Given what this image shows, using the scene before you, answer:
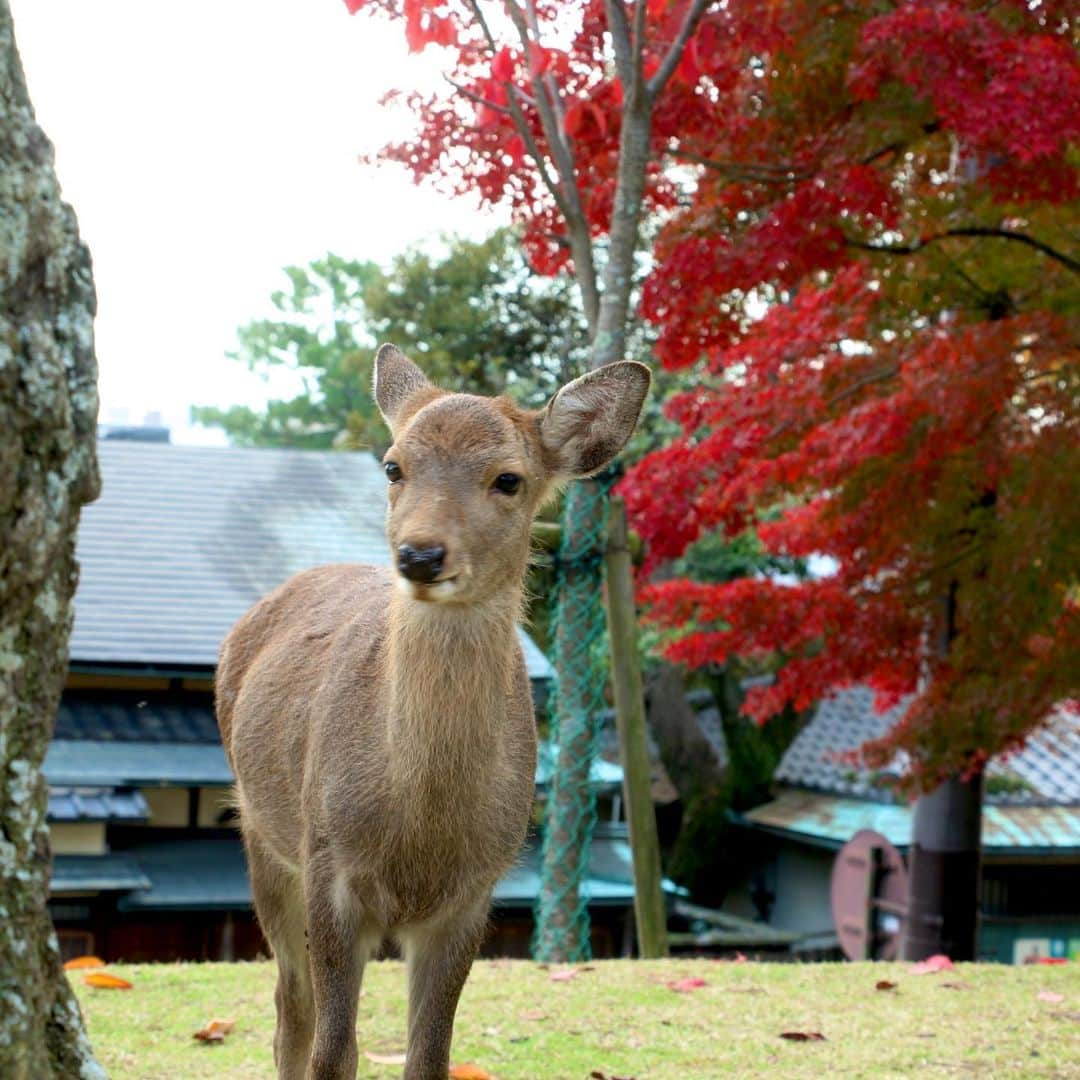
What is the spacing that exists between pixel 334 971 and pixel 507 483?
1.38 meters

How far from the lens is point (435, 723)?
388 centimetres

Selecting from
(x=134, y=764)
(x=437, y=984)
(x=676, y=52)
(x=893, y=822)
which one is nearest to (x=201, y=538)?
(x=134, y=764)

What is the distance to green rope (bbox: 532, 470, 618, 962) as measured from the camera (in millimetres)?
8148

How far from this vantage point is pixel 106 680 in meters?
15.2

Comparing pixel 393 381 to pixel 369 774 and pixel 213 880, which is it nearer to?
pixel 369 774

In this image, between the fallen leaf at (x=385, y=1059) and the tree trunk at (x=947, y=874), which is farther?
the tree trunk at (x=947, y=874)

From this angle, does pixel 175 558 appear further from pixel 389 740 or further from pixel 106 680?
pixel 389 740

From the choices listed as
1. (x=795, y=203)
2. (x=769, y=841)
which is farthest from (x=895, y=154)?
(x=769, y=841)

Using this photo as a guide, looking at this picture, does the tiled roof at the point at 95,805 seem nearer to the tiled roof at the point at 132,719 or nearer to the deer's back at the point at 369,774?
the tiled roof at the point at 132,719

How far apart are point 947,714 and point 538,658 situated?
7.07 meters

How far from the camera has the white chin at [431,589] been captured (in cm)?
365

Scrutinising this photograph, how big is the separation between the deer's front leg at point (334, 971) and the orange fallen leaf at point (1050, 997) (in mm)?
3893

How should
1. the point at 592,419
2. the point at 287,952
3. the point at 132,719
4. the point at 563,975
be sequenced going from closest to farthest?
the point at 592,419 → the point at 287,952 → the point at 563,975 → the point at 132,719

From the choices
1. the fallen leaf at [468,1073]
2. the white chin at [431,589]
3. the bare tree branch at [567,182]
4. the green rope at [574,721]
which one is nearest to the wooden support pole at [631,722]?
the green rope at [574,721]
